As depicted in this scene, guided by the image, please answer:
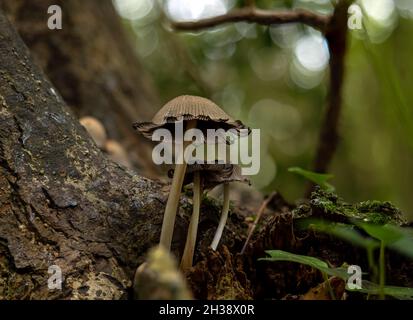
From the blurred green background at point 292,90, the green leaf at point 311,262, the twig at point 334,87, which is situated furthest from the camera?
the blurred green background at point 292,90

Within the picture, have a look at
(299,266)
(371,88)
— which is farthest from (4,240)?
(371,88)

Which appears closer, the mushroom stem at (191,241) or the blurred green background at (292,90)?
the mushroom stem at (191,241)

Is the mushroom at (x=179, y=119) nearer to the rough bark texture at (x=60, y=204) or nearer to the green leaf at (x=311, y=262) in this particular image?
the rough bark texture at (x=60, y=204)

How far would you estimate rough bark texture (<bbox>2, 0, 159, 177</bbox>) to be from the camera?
415cm

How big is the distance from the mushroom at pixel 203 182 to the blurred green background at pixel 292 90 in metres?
3.26

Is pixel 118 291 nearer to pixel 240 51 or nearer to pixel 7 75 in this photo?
pixel 7 75

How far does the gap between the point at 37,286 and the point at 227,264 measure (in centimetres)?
61

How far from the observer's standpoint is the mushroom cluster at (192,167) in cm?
152

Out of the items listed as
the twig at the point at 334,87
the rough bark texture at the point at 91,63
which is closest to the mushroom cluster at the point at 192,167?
the twig at the point at 334,87

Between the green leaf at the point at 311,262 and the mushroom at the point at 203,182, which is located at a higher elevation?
the mushroom at the point at 203,182

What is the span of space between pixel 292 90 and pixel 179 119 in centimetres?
756

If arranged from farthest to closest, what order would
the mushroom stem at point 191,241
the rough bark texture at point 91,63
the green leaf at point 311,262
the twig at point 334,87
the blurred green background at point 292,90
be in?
the blurred green background at point 292,90
the rough bark texture at point 91,63
the twig at point 334,87
the mushroom stem at point 191,241
the green leaf at point 311,262

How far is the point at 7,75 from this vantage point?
5.78ft

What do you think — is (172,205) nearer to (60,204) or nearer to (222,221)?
(222,221)
